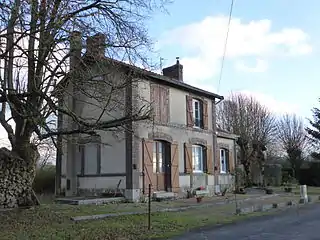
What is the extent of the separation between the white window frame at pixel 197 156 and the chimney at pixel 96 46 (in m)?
12.3

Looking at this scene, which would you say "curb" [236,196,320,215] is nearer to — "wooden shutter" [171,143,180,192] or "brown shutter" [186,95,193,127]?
"wooden shutter" [171,143,180,192]

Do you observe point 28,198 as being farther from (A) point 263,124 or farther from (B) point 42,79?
(A) point 263,124

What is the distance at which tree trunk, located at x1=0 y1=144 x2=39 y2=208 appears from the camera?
1372 cm

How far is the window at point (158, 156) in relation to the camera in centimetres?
2069

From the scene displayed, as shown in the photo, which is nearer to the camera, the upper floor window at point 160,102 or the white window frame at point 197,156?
the upper floor window at point 160,102

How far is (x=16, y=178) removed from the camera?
1388 centimetres

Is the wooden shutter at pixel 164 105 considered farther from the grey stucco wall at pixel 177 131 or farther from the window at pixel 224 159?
the window at pixel 224 159

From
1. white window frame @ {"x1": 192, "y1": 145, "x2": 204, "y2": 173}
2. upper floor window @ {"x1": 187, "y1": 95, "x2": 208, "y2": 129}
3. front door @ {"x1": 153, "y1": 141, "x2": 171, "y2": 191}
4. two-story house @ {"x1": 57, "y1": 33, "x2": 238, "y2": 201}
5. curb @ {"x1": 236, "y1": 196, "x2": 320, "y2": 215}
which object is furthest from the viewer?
white window frame @ {"x1": 192, "y1": 145, "x2": 204, "y2": 173}

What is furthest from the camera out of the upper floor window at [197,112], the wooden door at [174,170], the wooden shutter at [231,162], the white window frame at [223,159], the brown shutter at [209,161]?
the wooden shutter at [231,162]

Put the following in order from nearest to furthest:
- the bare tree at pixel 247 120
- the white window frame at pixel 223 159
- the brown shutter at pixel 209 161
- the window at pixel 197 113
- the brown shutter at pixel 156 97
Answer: the brown shutter at pixel 156 97 < the window at pixel 197 113 < the brown shutter at pixel 209 161 < the white window frame at pixel 223 159 < the bare tree at pixel 247 120

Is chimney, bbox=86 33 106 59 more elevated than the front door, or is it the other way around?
chimney, bbox=86 33 106 59

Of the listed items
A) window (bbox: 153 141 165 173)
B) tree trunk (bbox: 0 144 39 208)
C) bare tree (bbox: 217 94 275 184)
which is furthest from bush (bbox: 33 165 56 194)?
bare tree (bbox: 217 94 275 184)

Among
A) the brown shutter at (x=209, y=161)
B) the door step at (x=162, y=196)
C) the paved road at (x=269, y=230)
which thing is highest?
the brown shutter at (x=209, y=161)

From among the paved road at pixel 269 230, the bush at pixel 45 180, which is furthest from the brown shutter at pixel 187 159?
the bush at pixel 45 180
